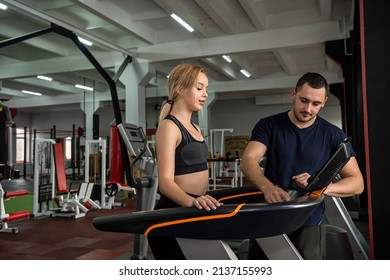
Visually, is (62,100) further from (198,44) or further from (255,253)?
(255,253)

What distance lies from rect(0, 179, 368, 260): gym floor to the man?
1615 mm

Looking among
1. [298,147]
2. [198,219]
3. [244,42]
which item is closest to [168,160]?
[198,219]

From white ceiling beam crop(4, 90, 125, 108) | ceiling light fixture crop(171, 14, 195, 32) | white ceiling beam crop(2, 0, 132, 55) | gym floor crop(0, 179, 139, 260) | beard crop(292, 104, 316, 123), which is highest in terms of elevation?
A: white ceiling beam crop(4, 90, 125, 108)

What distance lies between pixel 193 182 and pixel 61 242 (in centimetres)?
275

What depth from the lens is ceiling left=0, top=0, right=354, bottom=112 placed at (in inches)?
186

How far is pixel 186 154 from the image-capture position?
3.80 feet

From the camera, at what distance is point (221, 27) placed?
17.7 ft

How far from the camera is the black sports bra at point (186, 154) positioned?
1151 millimetres

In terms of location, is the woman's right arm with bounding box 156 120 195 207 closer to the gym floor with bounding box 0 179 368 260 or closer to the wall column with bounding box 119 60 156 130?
the gym floor with bounding box 0 179 368 260

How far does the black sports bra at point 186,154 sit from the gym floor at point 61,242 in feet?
6.26

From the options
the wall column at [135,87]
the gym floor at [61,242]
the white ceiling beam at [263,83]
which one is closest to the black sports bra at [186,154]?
the gym floor at [61,242]

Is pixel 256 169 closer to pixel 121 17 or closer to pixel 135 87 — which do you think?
pixel 121 17

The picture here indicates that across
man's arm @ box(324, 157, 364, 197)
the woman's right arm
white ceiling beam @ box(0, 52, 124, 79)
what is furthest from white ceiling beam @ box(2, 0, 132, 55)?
man's arm @ box(324, 157, 364, 197)
